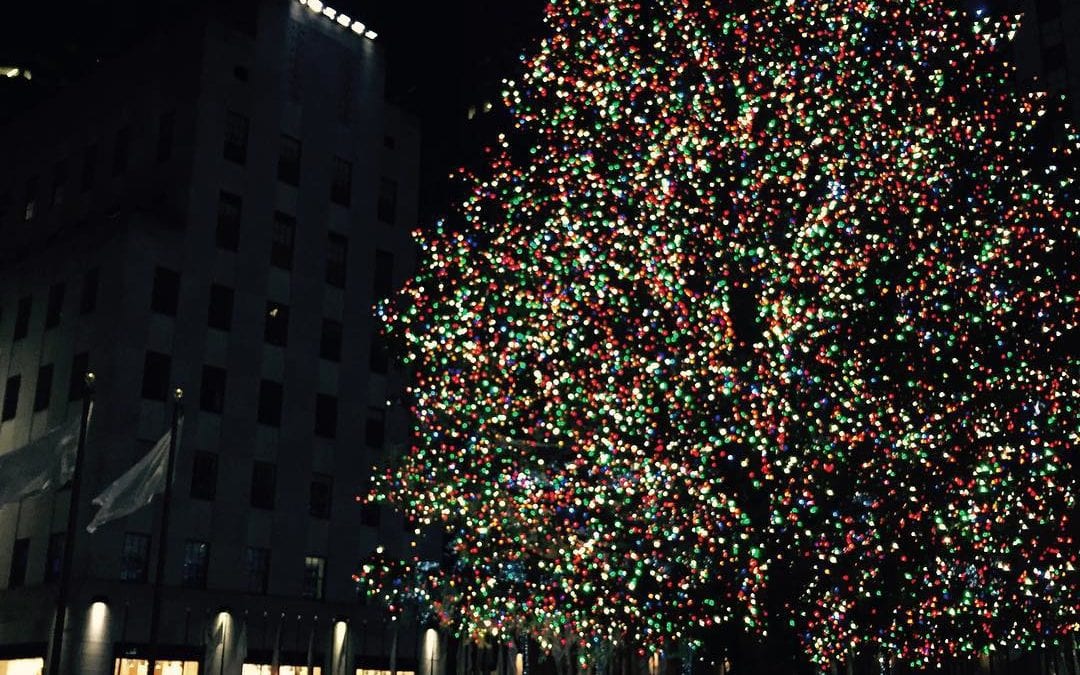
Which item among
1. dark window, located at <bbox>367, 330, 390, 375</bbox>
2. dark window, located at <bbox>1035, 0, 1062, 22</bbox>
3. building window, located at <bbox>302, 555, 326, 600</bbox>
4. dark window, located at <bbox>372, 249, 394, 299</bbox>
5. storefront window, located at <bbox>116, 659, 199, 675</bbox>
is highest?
dark window, located at <bbox>1035, 0, 1062, 22</bbox>

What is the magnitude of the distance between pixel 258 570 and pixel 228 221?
1244 centimetres

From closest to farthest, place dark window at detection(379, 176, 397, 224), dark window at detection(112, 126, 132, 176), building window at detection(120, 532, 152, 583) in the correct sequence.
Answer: building window at detection(120, 532, 152, 583), dark window at detection(112, 126, 132, 176), dark window at detection(379, 176, 397, 224)

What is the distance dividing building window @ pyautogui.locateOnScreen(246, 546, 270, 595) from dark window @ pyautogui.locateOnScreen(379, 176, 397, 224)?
1476cm

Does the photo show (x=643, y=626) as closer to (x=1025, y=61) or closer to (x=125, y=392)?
(x=125, y=392)

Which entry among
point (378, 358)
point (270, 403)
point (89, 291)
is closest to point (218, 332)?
point (270, 403)

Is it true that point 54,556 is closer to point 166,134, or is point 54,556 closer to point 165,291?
point 165,291

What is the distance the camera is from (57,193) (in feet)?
149

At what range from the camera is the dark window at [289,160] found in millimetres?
42188

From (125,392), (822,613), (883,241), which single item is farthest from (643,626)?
(125,392)

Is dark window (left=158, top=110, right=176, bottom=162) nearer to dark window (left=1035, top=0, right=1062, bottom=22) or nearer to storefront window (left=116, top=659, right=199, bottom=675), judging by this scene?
storefront window (left=116, top=659, right=199, bottom=675)

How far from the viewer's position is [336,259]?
4344cm

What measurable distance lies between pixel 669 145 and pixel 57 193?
111 feet

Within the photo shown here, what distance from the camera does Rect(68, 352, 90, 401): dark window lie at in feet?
119

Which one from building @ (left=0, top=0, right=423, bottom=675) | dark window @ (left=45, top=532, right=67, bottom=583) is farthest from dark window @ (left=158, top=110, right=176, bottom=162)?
dark window @ (left=45, top=532, right=67, bottom=583)
